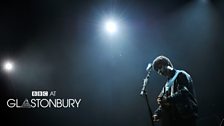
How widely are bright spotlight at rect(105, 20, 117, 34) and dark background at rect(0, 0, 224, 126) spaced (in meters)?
0.11

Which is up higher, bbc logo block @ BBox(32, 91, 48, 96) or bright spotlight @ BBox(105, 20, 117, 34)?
bright spotlight @ BBox(105, 20, 117, 34)

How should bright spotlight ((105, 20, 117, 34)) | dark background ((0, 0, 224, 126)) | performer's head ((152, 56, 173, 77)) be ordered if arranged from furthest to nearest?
bright spotlight ((105, 20, 117, 34)), dark background ((0, 0, 224, 126)), performer's head ((152, 56, 173, 77))

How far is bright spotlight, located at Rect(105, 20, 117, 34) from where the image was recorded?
539 cm

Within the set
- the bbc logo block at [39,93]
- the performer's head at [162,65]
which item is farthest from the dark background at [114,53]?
the performer's head at [162,65]

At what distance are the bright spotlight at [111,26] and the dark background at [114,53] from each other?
107mm

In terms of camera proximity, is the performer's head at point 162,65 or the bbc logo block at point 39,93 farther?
the bbc logo block at point 39,93

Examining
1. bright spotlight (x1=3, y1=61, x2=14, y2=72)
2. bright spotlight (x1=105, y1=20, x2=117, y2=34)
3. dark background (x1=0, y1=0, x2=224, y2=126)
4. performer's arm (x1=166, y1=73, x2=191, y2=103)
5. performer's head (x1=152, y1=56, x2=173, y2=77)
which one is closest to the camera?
performer's arm (x1=166, y1=73, x2=191, y2=103)

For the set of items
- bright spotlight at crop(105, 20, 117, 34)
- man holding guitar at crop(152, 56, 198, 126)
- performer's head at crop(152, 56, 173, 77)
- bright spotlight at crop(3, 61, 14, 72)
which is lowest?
man holding guitar at crop(152, 56, 198, 126)

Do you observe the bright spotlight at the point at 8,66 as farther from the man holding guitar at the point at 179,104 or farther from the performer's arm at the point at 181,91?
the performer's arm at the point at 181,91

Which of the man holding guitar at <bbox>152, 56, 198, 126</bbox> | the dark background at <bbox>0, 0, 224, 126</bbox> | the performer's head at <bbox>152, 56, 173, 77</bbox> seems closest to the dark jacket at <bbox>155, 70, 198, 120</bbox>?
the man holding guitar at <bbox>152, 56, 198, 126</bbox>

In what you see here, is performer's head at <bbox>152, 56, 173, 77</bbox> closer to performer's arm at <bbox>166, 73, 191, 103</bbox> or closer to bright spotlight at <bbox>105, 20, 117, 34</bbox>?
performer's arm at <bbox>166, 73, 191, 103</bbox>

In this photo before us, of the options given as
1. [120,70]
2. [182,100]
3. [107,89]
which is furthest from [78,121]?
[182,100]

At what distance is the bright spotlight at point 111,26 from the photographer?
5.39m

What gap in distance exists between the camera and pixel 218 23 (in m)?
5.41
